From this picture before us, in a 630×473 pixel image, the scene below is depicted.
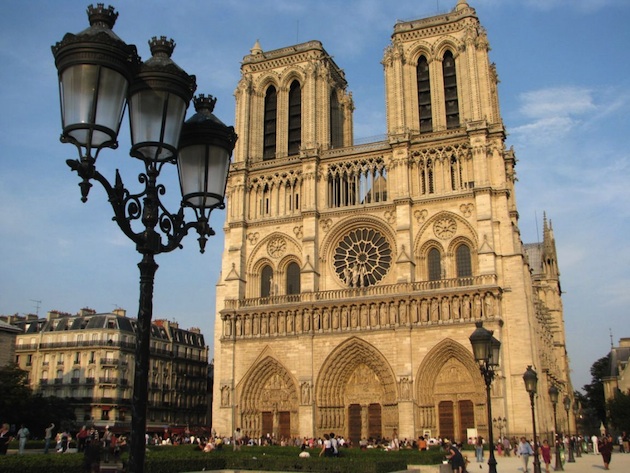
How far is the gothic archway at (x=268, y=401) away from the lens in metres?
34.4

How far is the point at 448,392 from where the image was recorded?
3131cm

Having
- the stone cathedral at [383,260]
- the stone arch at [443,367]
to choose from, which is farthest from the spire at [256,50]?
the stone arch at [443,367]

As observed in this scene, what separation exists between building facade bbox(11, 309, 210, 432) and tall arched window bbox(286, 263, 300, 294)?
509 inches

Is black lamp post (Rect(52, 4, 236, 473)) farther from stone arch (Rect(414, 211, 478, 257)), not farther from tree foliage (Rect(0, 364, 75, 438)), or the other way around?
tree foliage (Rect(0, 364, 75, 438))

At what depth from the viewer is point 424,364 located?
104 ft

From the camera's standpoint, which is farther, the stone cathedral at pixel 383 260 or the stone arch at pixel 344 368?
the stone arch at pixel 344 368

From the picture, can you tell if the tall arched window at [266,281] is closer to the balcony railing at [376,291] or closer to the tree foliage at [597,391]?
the balcony railing at [376,291]

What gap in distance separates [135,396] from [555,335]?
51436mm

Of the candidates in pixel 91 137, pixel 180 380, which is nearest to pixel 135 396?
pixel 91 137

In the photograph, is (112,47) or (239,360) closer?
(112,47)

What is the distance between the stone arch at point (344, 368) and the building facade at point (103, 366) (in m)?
13.5

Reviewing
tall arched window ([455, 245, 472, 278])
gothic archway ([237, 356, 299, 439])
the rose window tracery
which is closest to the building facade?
gothic archway ([237, 356, 299, 439])

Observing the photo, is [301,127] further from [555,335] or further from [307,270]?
[555,335]

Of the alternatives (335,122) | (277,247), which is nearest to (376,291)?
(277,247)
